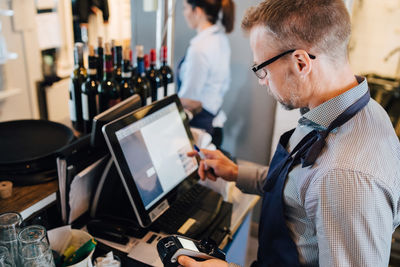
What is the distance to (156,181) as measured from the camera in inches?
47.8

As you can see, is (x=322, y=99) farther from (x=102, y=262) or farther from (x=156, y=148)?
(x=102, y=262)

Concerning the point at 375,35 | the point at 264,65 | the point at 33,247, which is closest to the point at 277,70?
the point at 264,65

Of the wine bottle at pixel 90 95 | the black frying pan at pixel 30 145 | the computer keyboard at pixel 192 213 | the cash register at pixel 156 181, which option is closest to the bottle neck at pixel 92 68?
the wine bottle at pixel 90 95

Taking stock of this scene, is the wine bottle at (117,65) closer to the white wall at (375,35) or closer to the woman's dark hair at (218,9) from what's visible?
the woman's dark hair at (218,9)

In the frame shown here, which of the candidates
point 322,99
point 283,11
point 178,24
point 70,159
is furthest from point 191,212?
point 178,24

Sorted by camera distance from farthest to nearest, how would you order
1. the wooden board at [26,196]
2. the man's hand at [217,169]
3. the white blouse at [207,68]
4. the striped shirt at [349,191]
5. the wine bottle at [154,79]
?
the white blouse at [207,68], the wine bottle at [154,79], the man's hand at [217,169], the wooden board at [26,196], the striped shirt at [349,191]

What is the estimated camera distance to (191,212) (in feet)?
4.32

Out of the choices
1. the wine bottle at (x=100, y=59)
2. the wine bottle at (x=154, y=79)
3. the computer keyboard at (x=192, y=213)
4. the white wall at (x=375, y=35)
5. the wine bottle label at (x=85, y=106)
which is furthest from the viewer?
the white wall at (x=375, y=35)

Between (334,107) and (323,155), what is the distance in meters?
0.14

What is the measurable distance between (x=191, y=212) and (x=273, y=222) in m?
0.35

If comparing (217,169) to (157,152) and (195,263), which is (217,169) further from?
(195,263)

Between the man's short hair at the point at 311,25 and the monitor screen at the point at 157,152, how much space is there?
1.65 feet

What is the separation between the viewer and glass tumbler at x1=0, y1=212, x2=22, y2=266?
85 centimetres

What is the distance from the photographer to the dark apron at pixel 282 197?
0.94 m
